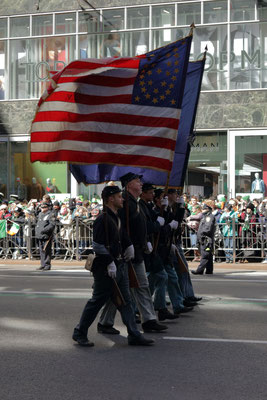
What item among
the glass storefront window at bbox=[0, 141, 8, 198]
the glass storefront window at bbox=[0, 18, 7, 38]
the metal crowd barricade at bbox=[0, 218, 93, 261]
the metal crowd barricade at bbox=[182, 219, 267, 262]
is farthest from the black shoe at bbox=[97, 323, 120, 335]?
the glass storefront window at bbox=[0, 18, 7, 38]

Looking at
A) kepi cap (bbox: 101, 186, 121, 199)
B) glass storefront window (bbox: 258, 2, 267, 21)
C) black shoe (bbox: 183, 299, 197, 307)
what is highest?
glass storefront window (bbox: 258, 2, 267, 21)

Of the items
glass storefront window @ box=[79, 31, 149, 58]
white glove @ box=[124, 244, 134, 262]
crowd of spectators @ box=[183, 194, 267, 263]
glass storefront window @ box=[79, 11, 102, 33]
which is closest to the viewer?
white glove @ box=[124, 244, 134, 262]

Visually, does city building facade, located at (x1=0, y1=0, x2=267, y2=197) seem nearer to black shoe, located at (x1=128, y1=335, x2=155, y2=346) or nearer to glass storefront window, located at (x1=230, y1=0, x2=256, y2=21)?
glass storefront window, located at (x1=230, y1=0, x2=256, y2=21)

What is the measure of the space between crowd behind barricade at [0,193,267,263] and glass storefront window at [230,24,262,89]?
18.6ft

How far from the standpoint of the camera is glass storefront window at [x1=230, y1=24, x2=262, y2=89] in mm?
26984

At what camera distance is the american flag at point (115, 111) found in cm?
1034

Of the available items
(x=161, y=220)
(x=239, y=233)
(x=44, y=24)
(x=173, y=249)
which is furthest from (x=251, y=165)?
(x=161, y=220)

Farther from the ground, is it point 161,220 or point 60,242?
point 161,220

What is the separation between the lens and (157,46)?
28.3m

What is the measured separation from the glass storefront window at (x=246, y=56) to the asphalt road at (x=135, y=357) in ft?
52.6

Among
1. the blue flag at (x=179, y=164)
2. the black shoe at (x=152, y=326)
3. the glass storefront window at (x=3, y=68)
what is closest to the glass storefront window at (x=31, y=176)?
the glass storefront window at (x=3, y=68)

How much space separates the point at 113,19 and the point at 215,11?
4164 mm

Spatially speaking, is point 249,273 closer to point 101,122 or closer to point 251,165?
point 101,122

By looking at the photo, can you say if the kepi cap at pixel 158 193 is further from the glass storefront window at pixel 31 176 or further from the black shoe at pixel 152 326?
the glass storefront window at pixel 31 176
